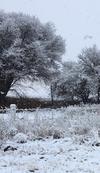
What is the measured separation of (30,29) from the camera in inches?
1458

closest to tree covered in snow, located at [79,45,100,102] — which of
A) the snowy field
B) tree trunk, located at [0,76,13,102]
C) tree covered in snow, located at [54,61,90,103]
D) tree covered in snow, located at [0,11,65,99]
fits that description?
tree covered in snow, located at [54,61,90,103]

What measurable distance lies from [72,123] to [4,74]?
1786cm

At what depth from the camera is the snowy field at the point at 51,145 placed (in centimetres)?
1001

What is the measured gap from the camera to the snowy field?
32.8ft

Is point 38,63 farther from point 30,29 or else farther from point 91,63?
point 91,63

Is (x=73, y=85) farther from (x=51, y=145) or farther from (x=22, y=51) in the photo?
(x=51, y=145)

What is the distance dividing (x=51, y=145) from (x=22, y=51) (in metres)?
22.2

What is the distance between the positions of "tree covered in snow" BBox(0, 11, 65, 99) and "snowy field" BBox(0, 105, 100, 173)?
1540 centimetres

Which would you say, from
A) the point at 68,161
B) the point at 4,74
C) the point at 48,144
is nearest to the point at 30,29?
the point at 4,74

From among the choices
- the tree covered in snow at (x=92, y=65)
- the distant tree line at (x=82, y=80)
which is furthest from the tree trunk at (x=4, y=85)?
the tree covered in snow at (x=92, y=65)

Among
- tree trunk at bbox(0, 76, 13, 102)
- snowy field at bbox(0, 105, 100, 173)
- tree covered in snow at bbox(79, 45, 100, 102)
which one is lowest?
snowy field at bbox(0, 105, 100, 173)

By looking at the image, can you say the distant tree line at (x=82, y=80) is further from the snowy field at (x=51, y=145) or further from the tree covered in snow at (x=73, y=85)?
the snowy field at (x=51, y=145)

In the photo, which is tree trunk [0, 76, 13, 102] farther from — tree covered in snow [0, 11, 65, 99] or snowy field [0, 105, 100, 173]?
snowy field [0, 105, 100, 173]

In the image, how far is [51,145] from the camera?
13367mm
